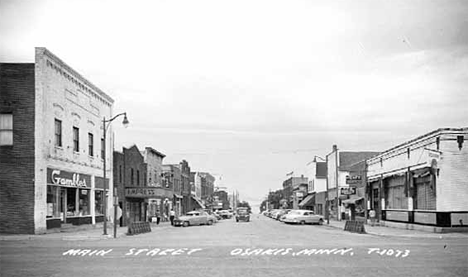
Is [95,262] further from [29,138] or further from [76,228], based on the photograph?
[76,228]

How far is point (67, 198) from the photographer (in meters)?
40.8

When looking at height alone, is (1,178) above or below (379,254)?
above

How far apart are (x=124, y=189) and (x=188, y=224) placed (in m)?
6.72

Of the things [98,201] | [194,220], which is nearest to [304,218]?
[194,220]

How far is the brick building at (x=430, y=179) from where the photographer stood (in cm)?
3741

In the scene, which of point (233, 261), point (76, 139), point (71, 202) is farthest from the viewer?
point (76, 139)

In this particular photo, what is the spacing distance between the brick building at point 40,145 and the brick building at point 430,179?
904 inches

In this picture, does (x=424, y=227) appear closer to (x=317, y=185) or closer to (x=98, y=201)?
(x=98, y=201)

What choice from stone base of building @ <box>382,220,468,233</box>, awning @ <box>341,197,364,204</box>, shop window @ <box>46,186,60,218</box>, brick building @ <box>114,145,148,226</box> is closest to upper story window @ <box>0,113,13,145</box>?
shop window @ <box>46,186,60,218</box>

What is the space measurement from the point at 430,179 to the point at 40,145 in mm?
23857

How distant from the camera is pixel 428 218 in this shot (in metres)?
39.7

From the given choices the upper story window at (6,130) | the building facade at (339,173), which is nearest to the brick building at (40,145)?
the upper story window at (6,130)

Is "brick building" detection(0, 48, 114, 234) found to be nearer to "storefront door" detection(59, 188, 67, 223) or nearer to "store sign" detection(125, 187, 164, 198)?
"storefront door" detection(59, 188, 67, 223)

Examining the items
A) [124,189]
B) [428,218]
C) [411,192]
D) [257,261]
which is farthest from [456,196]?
[124,189]
